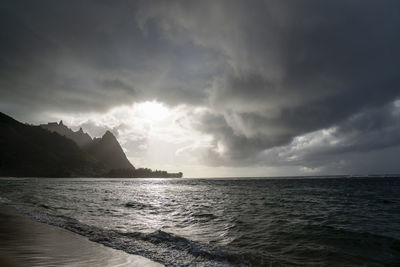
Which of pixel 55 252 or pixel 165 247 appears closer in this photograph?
pixel 55 252

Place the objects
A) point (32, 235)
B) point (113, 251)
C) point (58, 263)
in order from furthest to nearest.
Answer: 1. point (32, 235)
2. point (113, 251)
3. point (58, 263)

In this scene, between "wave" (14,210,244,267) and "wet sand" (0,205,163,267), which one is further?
"wave" (14,210,244,267)

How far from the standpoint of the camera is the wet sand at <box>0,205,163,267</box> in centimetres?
691

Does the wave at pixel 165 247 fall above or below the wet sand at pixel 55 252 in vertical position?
below

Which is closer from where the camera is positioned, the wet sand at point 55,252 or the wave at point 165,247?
the wet sand at point 55,252

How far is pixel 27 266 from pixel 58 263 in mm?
867

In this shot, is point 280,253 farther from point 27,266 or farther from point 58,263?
point 27,266

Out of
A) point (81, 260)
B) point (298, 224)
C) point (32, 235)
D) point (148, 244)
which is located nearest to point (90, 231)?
point (32, 235)

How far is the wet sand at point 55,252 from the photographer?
6.91 meters

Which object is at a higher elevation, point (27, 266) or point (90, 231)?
point (27, 266)

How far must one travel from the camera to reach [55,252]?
813 cm

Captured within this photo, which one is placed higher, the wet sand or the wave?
the wet sand

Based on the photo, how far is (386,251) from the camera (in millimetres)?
10602

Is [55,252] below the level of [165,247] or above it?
above
